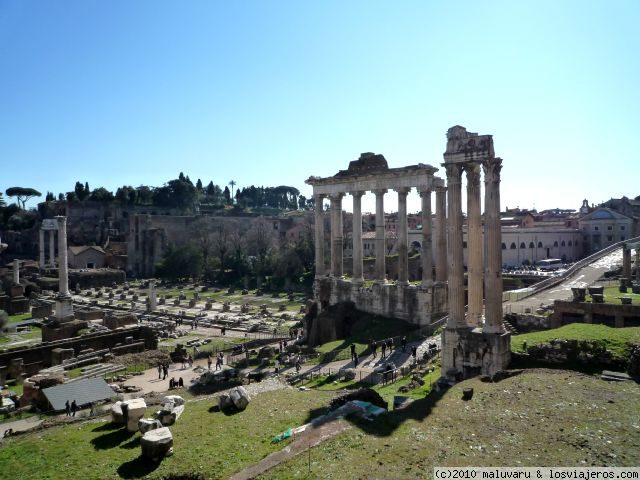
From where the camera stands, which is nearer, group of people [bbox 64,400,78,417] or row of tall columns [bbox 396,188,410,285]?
group of people [bbox 64,400,78,417]

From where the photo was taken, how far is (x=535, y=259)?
Answer: 5412cm

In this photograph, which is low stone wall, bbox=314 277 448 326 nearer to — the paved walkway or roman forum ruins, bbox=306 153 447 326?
roman forum ruins, bbox=306 153 447 326

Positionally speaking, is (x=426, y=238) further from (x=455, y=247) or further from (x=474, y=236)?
(x=474, y=236)

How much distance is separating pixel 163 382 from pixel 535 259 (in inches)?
1762

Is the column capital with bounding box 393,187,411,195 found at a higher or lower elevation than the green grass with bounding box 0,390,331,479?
higher

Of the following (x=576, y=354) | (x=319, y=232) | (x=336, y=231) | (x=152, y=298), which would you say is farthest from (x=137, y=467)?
(x=152, y=298)

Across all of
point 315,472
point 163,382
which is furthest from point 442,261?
point 315,472

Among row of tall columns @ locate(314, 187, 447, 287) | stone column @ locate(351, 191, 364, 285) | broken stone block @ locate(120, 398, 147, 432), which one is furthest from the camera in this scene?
stone column @ locate(351, 191, 364, 285)

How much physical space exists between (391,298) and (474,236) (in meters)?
10.6

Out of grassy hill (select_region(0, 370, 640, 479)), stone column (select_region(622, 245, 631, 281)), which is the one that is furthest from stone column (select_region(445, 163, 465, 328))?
stone column (select_region(622, 245, 631, 281))

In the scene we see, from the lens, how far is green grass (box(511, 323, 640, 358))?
13.9 metres

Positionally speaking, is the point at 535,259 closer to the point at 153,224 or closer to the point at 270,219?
the point at 270,219

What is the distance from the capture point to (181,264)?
6525 cm

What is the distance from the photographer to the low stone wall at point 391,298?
80.3ft
